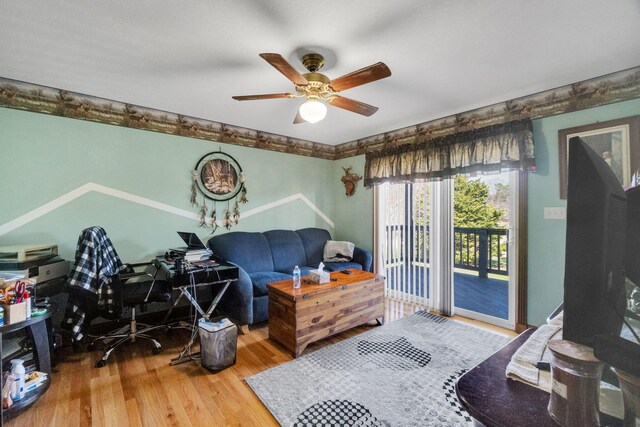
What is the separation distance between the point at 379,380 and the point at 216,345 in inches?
50.2

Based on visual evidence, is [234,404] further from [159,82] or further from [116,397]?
[159,82]

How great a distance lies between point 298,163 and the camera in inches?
172

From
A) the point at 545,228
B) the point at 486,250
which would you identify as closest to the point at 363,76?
the point at 545,228

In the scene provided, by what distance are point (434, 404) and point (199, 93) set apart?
3232mm

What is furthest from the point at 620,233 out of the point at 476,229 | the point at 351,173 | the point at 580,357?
the point at 476,229

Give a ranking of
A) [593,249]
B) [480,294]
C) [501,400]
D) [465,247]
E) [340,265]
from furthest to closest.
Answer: [465,247], [480,294], [340,265], [501,400], [593,249]

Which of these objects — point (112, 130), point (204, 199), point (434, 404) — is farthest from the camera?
point (204, 199)

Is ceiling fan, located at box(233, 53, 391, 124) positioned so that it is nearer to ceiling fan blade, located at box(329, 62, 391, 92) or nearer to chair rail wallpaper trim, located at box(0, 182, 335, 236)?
ceiling fan blade, located at box(329, 62, 391, 92)

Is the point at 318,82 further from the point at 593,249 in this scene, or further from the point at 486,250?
the point at 486,250

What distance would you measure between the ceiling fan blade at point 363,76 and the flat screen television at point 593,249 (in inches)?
53.0

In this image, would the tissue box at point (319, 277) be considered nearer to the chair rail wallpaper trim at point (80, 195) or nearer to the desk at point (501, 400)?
the chair rail wallpaper trim at point (80, 195)

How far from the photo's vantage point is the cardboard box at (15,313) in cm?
169

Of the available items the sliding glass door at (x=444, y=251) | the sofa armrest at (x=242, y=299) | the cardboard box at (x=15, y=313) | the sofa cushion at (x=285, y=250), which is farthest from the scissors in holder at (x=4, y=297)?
the sliding glass door at (x=444, y=251)

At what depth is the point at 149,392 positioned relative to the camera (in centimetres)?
186
